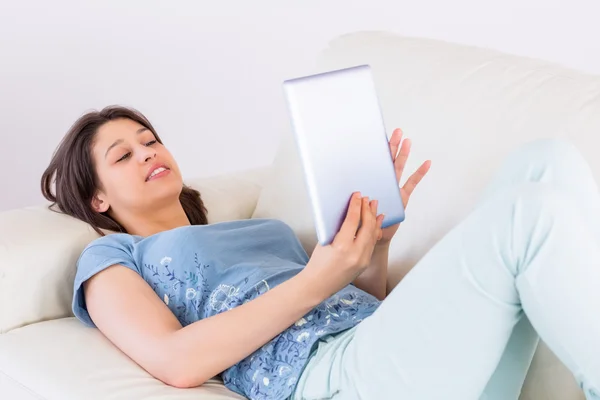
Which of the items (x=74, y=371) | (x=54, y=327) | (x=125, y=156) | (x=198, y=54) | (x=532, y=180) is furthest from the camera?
(x=198, y=54)

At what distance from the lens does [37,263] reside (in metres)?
1.78

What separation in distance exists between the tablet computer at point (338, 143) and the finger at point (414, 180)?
11cm

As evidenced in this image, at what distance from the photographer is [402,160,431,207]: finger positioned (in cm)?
160

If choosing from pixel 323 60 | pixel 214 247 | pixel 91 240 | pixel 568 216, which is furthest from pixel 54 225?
pixel 568 216

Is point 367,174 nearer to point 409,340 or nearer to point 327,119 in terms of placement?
point 327,119

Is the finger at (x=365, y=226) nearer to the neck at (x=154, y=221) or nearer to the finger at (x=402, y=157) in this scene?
the finger at (x=402, y=157)

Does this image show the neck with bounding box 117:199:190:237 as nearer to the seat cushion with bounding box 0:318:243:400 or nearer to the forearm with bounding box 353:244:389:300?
the seat cushion with bounding box 0:318:243:400

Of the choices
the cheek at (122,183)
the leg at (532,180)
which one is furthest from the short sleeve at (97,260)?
the leg at (532,180)

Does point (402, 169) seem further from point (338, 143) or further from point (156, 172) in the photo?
point (156, 172)

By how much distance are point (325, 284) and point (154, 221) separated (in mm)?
541

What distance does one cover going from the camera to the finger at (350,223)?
1411mm

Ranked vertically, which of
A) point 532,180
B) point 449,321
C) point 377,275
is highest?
point 532,180

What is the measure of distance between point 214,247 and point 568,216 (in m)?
Result: 0.70

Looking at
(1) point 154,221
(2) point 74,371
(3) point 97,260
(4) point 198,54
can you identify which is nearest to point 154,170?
(1) point 154,221
